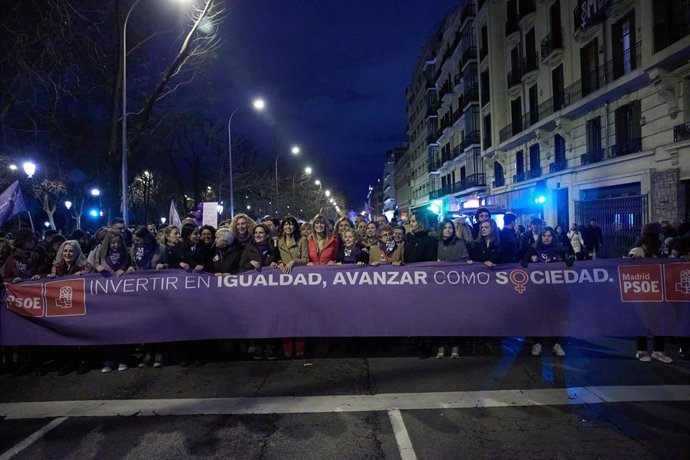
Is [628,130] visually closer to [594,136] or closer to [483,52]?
[594,136]

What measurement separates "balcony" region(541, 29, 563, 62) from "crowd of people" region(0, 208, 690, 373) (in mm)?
19223

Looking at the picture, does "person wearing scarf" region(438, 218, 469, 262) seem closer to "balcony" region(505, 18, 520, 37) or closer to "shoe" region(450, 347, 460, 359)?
"shoe" region(450, 347, 460, 359)

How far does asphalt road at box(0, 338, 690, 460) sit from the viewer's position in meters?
4.20

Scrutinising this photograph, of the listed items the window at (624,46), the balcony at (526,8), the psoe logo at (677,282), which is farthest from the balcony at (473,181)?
the psoe logo at (677,282)

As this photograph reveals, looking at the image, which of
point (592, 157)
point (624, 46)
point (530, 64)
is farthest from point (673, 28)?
→ point (530, 64)

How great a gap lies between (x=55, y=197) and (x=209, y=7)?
34246 millimetres

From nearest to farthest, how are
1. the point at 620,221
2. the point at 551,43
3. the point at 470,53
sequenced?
the point at 620,221 → the point at 551,43 → the point at 470,53

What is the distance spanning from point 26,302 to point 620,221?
1836 cm

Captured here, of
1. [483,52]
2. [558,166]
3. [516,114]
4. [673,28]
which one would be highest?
[483,52]

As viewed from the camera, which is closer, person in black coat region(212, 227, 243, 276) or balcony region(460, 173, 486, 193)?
person in black coat region(212, 227, 243, 276)

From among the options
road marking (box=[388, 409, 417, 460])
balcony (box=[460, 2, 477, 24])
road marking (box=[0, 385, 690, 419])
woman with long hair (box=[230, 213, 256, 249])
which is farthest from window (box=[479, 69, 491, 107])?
road marking (box=[388, 409, 417, 460])

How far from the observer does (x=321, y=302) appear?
6.52 metres

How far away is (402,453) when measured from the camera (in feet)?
13.3

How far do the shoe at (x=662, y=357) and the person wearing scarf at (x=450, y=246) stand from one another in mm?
2679
